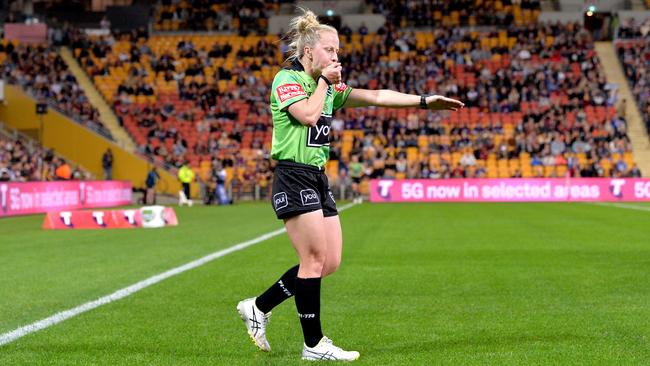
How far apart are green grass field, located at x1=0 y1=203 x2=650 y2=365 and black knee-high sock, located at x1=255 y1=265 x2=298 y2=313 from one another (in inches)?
12.4

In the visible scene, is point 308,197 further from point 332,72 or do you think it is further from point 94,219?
point 94,219

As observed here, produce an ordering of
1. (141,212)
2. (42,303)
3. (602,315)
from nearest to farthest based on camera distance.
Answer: (602,315), (42,303), (141,212)

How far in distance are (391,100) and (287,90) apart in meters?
0.98

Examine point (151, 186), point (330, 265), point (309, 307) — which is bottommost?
point (151, 186)

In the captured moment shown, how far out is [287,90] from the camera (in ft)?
19.5

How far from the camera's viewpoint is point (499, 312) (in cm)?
814

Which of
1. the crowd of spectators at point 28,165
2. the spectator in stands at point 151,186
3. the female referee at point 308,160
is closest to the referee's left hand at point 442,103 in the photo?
Result: the female referee at point 308,160

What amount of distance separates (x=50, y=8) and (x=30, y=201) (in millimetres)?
30602

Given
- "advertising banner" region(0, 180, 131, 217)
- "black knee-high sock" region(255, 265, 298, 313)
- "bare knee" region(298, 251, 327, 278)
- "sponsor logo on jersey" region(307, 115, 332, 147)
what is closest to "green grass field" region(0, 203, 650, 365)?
"black knee-high sock" region(255, 265, 298, 313)

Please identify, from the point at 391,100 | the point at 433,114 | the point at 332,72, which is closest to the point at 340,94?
the point at 391,100

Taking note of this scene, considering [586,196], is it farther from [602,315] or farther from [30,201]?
[602,315]

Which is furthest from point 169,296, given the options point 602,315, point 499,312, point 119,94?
point 119,94

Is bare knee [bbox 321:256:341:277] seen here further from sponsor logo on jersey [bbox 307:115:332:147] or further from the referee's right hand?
the referee's right hand

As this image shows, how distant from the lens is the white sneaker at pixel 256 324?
6324mm
